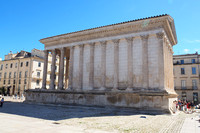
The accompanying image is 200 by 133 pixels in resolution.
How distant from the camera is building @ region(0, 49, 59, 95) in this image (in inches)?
1697

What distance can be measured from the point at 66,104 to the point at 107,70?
22.2ft

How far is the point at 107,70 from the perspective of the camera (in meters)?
20.2

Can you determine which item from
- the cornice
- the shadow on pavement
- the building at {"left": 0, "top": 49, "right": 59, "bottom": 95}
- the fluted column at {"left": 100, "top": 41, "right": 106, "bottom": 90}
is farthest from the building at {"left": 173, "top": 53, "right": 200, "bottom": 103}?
the building at {"left": 0, "top": 49, "right": 59, "bottom": 95}

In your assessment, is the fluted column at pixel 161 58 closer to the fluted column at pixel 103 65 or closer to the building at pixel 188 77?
the fluted column at pixel 103 65

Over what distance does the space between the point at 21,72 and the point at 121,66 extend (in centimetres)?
3428

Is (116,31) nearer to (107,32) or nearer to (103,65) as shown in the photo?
(107,32)

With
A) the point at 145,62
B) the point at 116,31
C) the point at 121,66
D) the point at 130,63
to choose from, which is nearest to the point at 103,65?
the point at 121,66

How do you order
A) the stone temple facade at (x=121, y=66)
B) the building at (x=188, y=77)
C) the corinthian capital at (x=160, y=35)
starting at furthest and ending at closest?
the building at (x=188, y=77), the corinthian capital at (x=160, y=35), the stone temple facade at (x=121, y=66)

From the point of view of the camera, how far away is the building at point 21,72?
43.1 m

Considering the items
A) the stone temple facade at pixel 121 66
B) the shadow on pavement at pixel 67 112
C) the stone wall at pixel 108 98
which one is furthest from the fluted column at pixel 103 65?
the shadow on pavement at pixel 67 112

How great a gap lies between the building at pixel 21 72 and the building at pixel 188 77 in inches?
1291

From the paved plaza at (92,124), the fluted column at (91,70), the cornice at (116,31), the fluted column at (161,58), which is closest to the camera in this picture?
the paved plaza at (92,124)

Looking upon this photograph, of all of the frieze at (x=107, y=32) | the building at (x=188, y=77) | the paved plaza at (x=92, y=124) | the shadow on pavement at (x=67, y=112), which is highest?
the frieze at (x=107, y=32)

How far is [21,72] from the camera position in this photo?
44.7m
